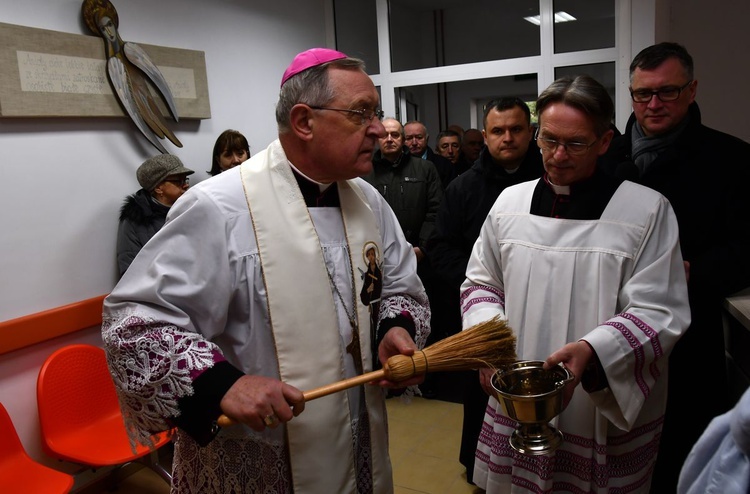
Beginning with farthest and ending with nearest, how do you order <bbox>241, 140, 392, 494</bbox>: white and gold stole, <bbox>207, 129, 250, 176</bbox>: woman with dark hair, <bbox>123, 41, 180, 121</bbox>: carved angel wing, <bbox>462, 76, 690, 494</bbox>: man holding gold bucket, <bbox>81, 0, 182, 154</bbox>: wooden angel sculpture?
1. <bbox>207, 129, 250, 176</bbox>: woman with dark hair
2. <bbox>123, 41, 180, 121</bbox>: carved angel wing
3. <bbox>81, 0, 182, 154</bbox>: wooden angel sculpture
4. <bbox>462, 76, 690, 494</bbox>: man holding gold bucket
5. <bbox>241, 140, 392, 494</bbox>: white and gold stole

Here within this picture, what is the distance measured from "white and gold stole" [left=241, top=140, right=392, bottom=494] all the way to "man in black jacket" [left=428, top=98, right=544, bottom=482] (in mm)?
1385

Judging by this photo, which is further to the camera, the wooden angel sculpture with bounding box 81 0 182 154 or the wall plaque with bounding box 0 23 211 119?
the wooden angel sculpture with bounding box 81 0 182 154

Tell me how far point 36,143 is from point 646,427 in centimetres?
334

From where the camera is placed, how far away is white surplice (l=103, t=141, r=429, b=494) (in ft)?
4.68

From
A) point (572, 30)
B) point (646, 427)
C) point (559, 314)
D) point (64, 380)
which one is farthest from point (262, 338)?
point (572, 30)

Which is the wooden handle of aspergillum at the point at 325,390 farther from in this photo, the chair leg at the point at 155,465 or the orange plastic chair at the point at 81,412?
the chair leg at the point at 155,465

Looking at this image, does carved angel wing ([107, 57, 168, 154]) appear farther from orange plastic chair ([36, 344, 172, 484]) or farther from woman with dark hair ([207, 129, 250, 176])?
orange plastic chair ([36, 344, 172, 484])

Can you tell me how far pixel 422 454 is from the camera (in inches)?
145

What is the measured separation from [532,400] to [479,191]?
1802 mm

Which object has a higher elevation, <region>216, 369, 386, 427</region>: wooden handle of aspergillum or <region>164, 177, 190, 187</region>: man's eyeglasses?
<region>164, 177, 190, 187</region>: man's eyeglasses

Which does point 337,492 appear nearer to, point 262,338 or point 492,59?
point 262,338

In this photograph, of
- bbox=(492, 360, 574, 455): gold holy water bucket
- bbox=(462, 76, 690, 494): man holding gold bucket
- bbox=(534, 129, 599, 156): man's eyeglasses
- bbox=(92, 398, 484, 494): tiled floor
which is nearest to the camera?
bbox=(492, 360, 574, 455): gold holy water bucket

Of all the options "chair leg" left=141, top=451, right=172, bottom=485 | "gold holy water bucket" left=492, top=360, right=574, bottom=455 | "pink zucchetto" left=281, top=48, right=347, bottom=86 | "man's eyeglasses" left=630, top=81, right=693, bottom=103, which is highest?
"pink zucchetto" left=281, top=48, right=347, bottom=86

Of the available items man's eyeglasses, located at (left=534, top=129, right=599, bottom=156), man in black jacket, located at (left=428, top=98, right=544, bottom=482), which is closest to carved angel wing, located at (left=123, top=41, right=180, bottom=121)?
man in black jacket, located at (left=428, top=98, right=544, bottom=482)
